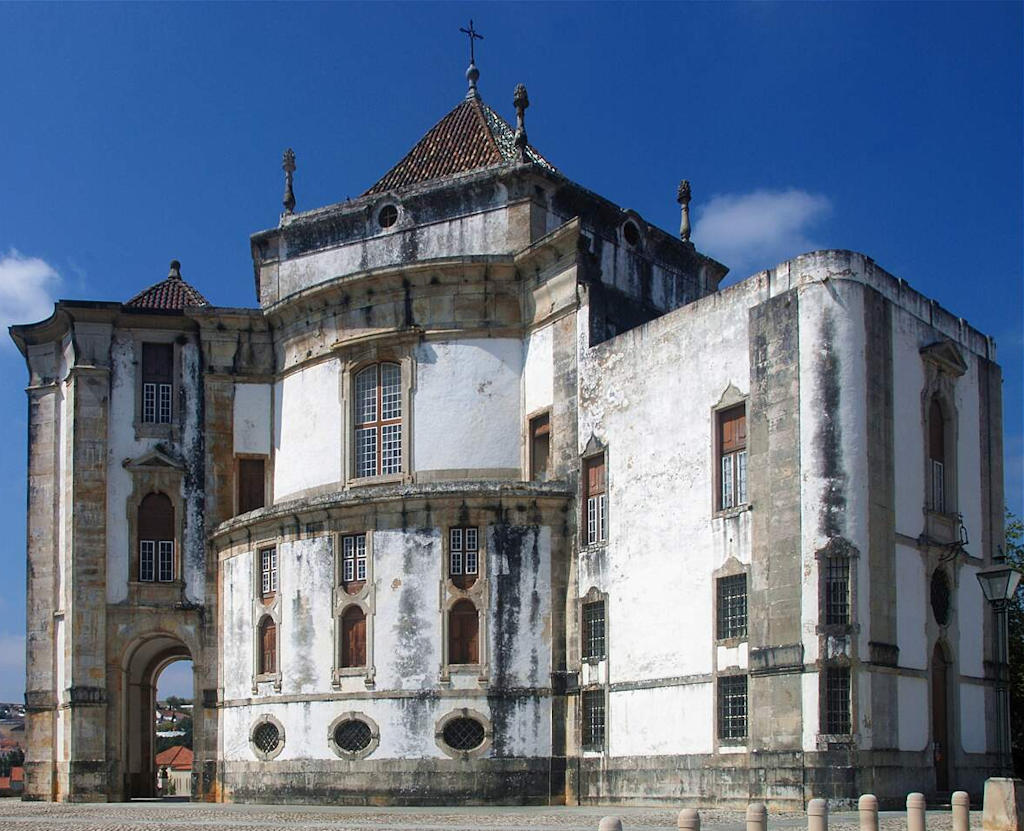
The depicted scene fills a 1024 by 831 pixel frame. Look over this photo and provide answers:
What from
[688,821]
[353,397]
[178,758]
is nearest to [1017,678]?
[353,397]

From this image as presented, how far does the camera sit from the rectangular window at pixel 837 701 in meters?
23.6

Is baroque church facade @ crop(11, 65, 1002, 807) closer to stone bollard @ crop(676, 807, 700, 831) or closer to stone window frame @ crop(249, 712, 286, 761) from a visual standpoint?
stone window frame @ crop(249, 712, 286, 761)

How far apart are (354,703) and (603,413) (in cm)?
792

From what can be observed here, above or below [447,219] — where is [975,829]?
below

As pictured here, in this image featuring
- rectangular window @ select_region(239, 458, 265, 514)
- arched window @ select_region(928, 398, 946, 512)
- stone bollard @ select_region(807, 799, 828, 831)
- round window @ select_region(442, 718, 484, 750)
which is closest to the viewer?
stone bollard @ select_region(807, 799, 828, 831)

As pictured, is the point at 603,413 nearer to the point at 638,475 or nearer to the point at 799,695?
the point at 638,475

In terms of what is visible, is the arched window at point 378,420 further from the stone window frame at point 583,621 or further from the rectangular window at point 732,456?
the rectangular window at point 732,456

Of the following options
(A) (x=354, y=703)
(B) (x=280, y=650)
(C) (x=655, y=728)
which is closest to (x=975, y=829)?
(C) (x=655, y=728)

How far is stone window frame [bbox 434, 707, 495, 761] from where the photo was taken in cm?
2933

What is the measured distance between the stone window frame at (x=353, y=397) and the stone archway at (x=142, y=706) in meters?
6.70

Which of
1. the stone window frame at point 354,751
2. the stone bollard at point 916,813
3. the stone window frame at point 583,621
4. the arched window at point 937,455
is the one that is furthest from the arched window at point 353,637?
the stone bollard at point 916,813

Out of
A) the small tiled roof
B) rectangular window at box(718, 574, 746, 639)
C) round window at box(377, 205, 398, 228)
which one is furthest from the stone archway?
the small tiled roof

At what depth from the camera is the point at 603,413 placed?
2962 centimetres

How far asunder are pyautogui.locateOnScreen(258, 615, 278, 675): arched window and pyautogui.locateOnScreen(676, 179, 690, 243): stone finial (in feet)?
45.2
